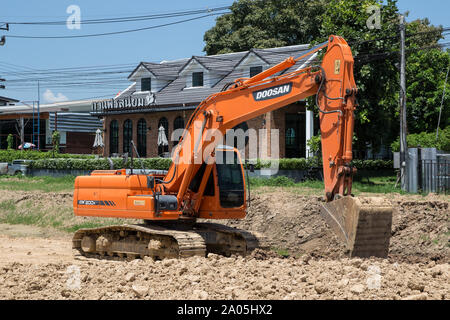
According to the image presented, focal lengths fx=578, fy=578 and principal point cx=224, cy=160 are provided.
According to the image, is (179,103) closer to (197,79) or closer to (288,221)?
(197,79)

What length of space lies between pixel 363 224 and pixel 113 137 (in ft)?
106

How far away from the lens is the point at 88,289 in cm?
887

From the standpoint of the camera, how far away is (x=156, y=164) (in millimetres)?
31016

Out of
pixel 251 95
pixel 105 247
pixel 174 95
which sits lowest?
pixel 105 247

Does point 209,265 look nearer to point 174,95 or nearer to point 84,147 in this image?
point 174,95

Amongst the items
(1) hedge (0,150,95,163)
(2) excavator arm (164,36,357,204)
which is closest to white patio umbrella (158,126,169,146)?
(1) hedge (0,150,95,163)

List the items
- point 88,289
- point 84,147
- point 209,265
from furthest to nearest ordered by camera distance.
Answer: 1. point 84,147
2. point 209,265
3. point 88,289

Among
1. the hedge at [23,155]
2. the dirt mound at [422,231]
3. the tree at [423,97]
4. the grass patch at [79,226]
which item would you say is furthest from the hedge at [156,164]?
the dirt mound at [422,231]

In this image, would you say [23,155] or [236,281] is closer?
[236,281]

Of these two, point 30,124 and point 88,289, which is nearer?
point 88,289

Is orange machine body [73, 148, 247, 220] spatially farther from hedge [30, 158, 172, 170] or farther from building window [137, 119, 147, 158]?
building window [137, 119, 147, 158]

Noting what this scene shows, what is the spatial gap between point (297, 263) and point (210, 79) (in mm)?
27465

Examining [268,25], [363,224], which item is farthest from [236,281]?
[268,25]
